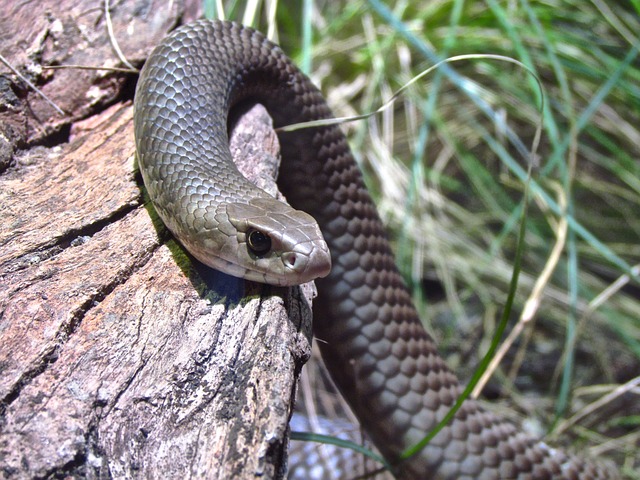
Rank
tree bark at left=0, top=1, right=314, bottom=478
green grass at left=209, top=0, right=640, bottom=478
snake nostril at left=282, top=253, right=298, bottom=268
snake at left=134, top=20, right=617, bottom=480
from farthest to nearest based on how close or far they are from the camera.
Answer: green grass at left=209, top=0, right=640, bottom=478 < snake at left=134, top=20, right=617, bottom=480 < snake nostril at left=282, top=253, right=298, bottom=268 < tree bark at left=0, top=1, right=314, bottom=478

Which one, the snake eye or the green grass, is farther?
the green grass

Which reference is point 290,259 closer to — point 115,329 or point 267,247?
point 267,247

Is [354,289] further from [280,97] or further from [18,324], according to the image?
[18,324]

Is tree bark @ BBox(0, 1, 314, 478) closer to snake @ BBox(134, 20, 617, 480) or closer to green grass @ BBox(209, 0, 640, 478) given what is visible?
snake @ BBox(134, 20, 617, 480)

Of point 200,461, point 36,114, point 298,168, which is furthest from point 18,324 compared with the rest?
point 298,168

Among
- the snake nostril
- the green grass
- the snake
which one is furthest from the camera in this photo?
the green grass

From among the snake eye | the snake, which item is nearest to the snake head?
the snake eye

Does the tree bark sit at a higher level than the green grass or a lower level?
higher
